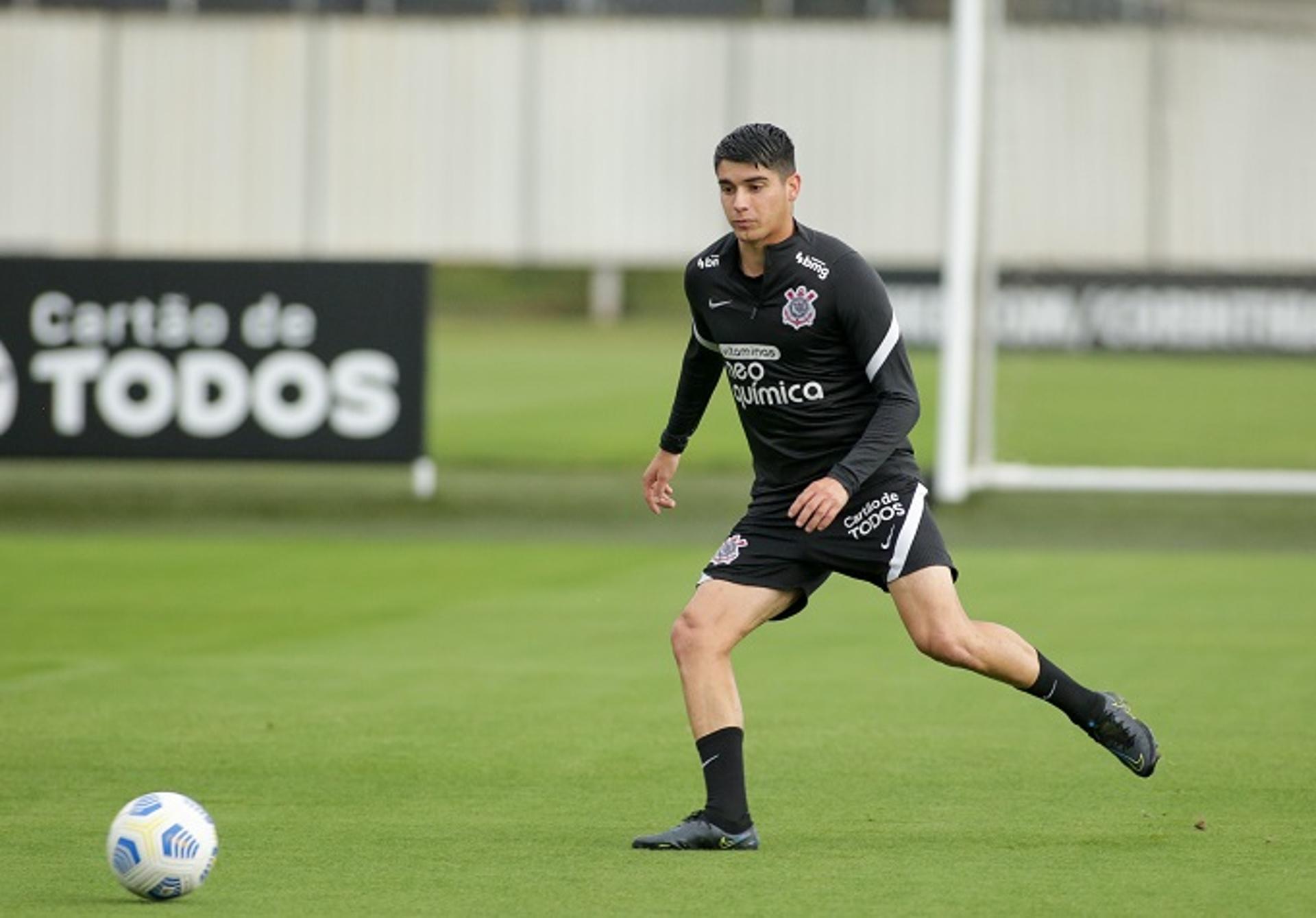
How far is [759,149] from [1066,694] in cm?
198

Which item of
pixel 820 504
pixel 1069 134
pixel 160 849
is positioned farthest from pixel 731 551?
pixel 1069 134

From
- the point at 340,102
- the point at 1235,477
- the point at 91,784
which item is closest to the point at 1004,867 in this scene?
the point at 91,784

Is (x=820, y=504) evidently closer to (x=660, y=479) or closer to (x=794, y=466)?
(x=794, y=466)

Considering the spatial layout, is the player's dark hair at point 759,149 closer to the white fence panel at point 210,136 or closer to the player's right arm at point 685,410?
the player's right arm at point 685,410

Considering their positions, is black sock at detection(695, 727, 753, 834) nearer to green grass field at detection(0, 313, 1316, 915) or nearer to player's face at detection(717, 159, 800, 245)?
green grass field at detection(0, 313, 1316, 915)

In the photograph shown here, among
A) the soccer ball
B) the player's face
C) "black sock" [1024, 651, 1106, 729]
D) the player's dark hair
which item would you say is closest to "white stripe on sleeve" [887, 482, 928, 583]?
"black sock" [1024, 651, 1106, 729]

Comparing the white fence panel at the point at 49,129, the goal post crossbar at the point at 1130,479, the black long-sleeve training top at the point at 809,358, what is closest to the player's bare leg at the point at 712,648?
the black long-sleeve training top at the point at 809,358

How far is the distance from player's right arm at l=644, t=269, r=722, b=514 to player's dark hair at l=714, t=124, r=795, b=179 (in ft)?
2.10

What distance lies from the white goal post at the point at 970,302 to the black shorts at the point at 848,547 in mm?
11257

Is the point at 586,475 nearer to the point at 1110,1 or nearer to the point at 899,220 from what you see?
the point at 899,220

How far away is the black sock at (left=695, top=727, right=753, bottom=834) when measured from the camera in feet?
23.4

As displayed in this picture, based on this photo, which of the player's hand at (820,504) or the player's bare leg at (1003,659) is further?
the player's bare leg at (1003,659)

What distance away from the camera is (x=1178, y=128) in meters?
19.2

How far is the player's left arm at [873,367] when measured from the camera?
23.6ft
